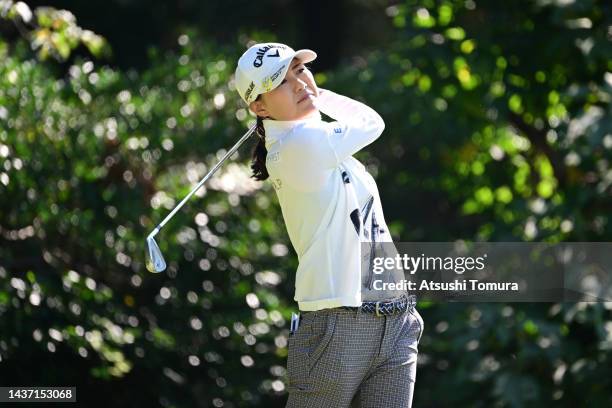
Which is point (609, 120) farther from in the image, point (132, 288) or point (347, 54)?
point (347, 54)

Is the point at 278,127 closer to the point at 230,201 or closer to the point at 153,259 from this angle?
the point at 153,259

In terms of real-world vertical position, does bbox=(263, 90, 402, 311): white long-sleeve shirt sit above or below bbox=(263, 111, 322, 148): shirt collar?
below

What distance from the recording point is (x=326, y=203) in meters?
3.17

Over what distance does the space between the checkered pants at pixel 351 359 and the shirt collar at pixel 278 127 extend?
501mm

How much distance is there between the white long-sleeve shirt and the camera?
3.13m

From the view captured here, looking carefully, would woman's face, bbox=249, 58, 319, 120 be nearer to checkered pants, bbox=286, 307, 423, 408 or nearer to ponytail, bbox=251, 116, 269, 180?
ponytail, bbox=251, 116, 269, 180

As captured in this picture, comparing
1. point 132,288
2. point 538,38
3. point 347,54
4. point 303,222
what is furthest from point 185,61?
point 347,54

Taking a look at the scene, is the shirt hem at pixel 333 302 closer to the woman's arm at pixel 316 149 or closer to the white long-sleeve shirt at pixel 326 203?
the white long-sleeve shirt at pixel 326 203

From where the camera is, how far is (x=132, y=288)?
559cm

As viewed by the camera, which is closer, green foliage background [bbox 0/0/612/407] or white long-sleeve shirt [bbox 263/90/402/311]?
white long-sleeve shirt [bbox 263/90/402/311]

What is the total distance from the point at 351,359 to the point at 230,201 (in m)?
2.81

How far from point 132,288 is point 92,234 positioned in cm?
52

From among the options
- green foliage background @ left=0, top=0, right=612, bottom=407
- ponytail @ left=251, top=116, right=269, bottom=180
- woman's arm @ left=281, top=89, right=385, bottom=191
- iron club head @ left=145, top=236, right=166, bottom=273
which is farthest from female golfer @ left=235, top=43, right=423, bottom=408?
green foliage background @ left=0, top=0, right=612, bottom=407

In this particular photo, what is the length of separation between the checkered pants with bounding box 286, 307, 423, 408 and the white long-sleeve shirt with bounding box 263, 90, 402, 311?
0.20 feet
